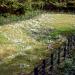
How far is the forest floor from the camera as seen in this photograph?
15125 mm

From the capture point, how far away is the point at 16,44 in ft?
65.1

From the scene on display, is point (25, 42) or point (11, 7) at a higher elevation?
point (11, 7)

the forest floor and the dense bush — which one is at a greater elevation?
the dense bush

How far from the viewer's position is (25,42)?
67.5 ft

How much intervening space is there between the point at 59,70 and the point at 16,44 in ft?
30.2

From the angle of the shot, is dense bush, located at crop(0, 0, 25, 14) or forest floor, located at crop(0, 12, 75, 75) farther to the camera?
dense bush, located at crop(0, 0, 25, 14)

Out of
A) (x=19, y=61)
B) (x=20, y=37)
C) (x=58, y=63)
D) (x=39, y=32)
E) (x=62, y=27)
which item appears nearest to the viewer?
(x=58, y=63)

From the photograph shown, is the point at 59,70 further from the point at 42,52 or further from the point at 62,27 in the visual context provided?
the point at 62,27

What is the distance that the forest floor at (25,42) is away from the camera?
49.6ft

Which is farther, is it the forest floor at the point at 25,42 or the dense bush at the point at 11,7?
the dense bush at the point at 11,7

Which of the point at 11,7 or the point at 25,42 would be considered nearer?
the point at 25,42

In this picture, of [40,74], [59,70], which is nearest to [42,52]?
[59,70]

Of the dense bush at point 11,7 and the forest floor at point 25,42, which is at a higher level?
the dense bush at point 11,7

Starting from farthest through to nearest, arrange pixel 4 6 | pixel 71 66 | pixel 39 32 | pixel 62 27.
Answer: pixel 4 6, pixel 62 27, pixel 39 32, pixel 71 66
